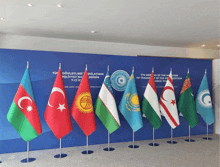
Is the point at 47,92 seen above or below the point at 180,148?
above

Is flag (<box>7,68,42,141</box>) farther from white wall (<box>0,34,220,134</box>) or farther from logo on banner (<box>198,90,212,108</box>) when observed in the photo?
logo on banner (<box>198,90,212,108</box>)

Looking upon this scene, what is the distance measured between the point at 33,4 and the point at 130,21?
73.0 inches

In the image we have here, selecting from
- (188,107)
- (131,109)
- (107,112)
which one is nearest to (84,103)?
(107,112)

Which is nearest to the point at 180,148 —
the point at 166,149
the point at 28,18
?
the point at 166,149

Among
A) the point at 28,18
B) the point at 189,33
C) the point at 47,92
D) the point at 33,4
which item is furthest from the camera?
the point at 189,33

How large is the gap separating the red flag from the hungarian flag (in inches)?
8.4

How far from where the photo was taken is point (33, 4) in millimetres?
3232

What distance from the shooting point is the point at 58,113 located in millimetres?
3963

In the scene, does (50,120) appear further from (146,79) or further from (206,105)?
(206,105)

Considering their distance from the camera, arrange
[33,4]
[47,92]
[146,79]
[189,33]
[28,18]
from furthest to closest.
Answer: [146,79], [189,33], [47,92], [28,18], [33,4]

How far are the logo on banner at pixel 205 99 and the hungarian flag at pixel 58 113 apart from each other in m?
3.49

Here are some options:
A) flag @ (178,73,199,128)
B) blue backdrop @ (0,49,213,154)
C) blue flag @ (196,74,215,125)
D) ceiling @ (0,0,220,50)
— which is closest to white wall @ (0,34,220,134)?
ceiling @ (0,0,220,50)

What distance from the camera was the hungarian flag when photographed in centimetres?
393

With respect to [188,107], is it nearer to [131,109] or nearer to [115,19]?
[131,109]
